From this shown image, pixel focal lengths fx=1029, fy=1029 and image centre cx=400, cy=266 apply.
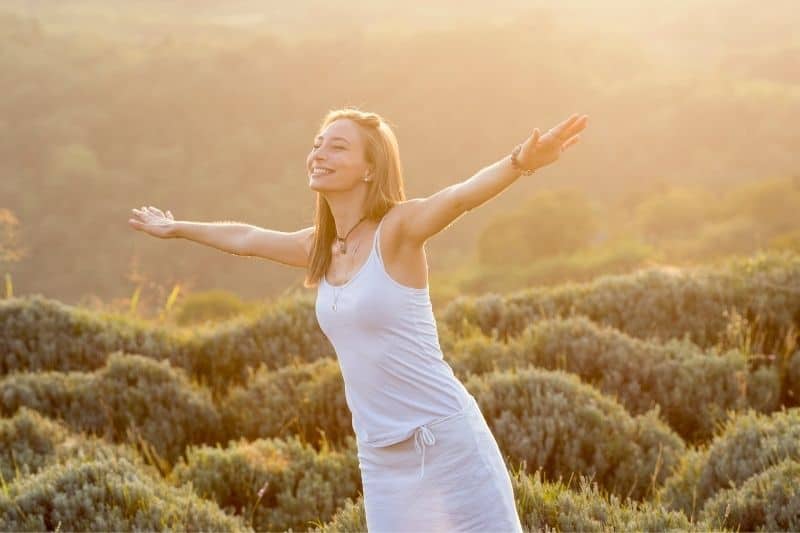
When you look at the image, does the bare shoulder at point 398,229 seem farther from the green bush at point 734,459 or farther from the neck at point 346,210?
the green bush at point 734,459

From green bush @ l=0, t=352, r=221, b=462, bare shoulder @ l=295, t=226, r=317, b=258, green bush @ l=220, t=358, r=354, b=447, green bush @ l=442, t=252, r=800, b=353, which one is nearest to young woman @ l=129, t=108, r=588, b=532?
bare shoulder @ l=295, t=226, r=317, b=258

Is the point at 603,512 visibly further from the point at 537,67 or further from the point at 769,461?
the point at 537,67

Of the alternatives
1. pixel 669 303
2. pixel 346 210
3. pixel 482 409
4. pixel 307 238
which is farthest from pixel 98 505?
pixel 669 303

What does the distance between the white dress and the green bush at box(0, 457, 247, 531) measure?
8.74 ft

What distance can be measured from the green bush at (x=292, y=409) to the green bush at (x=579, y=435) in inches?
62.7

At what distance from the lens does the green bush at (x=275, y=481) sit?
720 centimetres

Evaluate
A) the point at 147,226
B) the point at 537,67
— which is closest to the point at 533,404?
the point at 147,226

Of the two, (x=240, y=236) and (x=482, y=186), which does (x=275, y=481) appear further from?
(x=482, y=186)

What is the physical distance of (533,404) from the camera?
7.74 metres

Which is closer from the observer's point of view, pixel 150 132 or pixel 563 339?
pixel 563 339

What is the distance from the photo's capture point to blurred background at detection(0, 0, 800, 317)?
50188 millimetres

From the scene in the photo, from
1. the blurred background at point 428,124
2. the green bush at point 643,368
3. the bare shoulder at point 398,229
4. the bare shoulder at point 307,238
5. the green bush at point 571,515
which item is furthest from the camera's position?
the blurred background at point 428,124

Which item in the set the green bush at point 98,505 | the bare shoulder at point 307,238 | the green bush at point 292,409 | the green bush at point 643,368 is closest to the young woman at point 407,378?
the bare shoulder at point 307,238

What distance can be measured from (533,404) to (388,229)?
4.19 m
